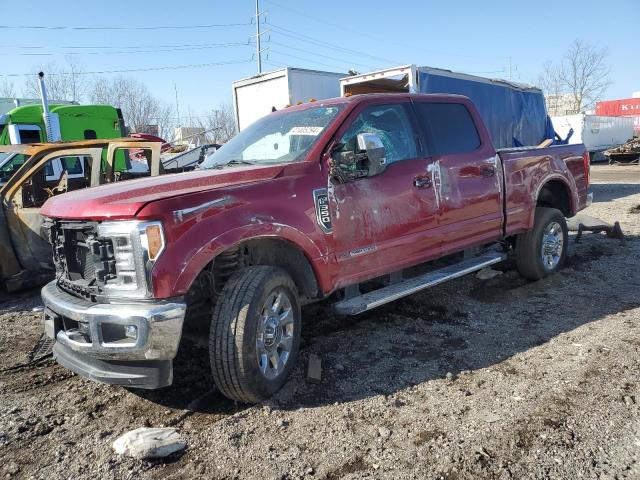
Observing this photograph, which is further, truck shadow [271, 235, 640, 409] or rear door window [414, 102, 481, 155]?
rear door window [414, 102, 481, 155]

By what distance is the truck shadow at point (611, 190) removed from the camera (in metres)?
13.6

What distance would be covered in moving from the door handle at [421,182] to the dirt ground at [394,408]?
4.21ft

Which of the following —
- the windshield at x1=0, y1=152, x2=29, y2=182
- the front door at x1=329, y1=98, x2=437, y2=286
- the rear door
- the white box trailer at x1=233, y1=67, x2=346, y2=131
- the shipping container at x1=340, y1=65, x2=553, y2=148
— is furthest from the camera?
the white box trailer at x1=233, y1=67, x2=346, y2=131

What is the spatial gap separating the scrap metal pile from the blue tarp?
13.5 meters

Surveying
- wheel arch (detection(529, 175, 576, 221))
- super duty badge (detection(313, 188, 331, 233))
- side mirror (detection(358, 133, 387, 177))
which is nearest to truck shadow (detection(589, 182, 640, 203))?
wheel arch (detection(529, 175, 576, 221))

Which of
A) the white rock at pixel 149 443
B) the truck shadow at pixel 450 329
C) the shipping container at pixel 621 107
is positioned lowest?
the truck shadow at pixel 450 329

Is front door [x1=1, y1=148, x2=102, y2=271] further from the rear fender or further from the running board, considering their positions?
the rear fender

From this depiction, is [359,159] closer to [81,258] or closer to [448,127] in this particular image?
[448,127]

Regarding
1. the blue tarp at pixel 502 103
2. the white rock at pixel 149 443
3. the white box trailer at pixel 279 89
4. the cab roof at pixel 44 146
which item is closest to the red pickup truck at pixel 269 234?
the white rock at pixel 149 443

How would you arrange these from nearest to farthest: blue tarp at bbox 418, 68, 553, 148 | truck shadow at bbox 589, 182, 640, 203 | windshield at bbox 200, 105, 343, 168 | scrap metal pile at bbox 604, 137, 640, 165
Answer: windshield at bbox 200, 105, 343, 168 < blue tarp at bbox 418, 68, 553, 148 < truck shadow at bbox 589, 182, 640, 203 < scrap metal pile at bbox 604, 137, 640, 165

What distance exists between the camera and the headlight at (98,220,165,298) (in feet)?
8.95

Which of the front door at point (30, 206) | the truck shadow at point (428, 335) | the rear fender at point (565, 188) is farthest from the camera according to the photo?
the front door at point (30, 206)

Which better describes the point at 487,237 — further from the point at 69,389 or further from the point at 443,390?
the point at 69,389

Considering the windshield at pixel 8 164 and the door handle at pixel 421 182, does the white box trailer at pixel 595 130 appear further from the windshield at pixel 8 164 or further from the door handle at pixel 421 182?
the windshield at pixel 8 164
